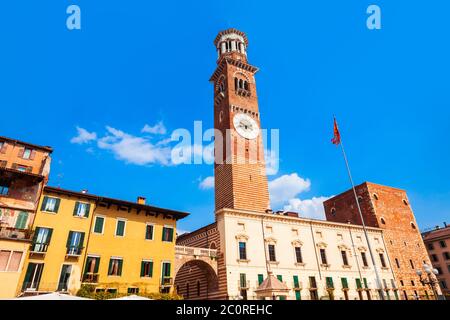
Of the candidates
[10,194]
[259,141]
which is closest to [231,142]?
[259,141]

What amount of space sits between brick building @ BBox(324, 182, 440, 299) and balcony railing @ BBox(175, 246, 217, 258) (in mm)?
28017

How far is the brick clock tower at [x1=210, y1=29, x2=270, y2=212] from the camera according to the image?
42281 millimetres

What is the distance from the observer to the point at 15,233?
72.0 ft

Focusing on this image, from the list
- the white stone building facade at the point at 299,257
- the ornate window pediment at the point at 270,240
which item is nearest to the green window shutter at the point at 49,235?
the white stone building facade at the point at 299,257

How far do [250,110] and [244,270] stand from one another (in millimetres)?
28837

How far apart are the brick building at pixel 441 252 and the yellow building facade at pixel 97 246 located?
58.5 meters

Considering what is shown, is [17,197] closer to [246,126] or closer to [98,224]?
[98,224]

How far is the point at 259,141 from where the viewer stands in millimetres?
48594

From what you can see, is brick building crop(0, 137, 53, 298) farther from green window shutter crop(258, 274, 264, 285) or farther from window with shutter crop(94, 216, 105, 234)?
green window shutter crop(258, 274, 264, 285)

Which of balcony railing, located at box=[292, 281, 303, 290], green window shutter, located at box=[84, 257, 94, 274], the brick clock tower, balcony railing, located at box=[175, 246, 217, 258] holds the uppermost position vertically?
the brick clock tower

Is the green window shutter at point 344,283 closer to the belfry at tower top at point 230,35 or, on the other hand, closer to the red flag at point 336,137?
the red flag at point 336,137

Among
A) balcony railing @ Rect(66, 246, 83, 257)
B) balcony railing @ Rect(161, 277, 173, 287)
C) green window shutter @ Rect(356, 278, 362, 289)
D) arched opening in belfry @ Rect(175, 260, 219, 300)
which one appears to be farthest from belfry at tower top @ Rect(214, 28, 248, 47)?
balcony railing @ Rect(66, 246, 83, 257)

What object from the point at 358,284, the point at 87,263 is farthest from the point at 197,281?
the point at 358,284
